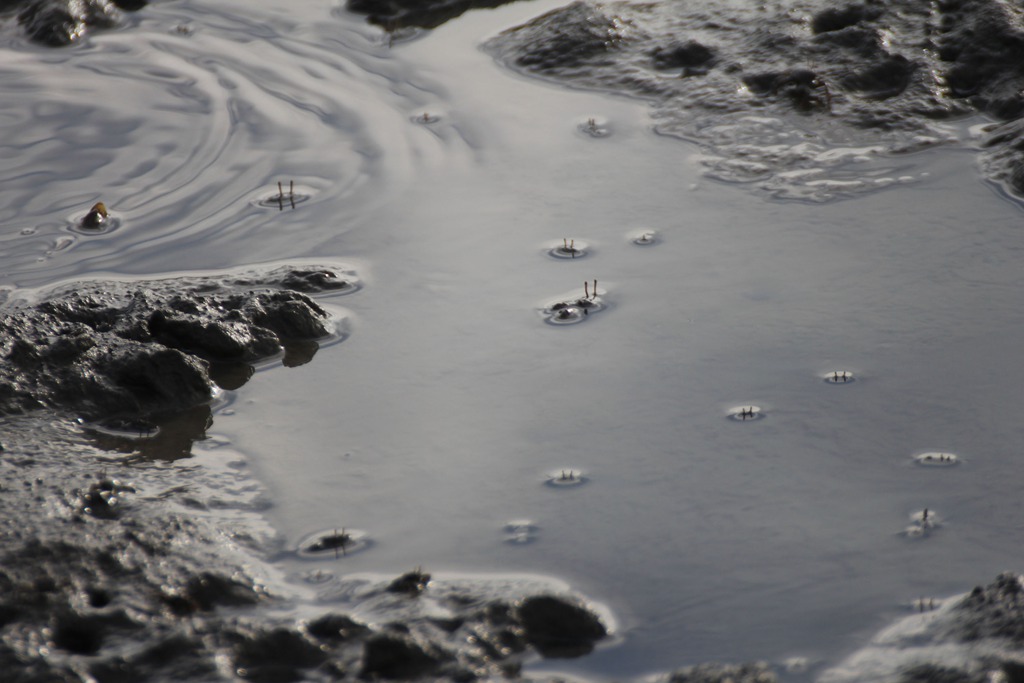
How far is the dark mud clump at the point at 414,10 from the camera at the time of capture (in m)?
7.07

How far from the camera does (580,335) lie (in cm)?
403

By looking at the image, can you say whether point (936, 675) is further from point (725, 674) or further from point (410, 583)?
point (410, 583)

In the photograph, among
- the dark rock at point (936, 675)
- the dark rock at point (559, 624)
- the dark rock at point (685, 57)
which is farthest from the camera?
the dark rock at point (685, 57)

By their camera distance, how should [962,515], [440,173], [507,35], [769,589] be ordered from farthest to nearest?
1. [507,35]
2. [440,173]
3. [962,515]
4. [769,589]

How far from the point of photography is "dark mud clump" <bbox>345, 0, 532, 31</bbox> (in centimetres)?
707

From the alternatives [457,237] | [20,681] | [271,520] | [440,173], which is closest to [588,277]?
[457,237]

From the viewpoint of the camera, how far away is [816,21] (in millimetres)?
6199

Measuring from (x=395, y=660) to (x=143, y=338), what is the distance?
1.77m

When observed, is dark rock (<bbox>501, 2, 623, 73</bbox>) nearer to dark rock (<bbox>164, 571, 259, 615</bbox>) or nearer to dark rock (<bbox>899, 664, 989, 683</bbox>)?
dark rock (<bbox>164, 571, 259, 615</bbox>)

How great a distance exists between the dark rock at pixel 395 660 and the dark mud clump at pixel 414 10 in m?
5.09

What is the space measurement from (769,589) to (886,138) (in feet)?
9.99

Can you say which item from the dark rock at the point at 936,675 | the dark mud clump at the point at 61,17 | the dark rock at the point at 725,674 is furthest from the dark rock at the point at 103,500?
the dark mud clump at the point at 61,17

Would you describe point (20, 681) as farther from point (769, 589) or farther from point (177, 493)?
point (769, 589)

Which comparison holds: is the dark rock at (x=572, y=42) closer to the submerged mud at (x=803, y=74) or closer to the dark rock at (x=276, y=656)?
the submerged mud at (x=803, y=74)
